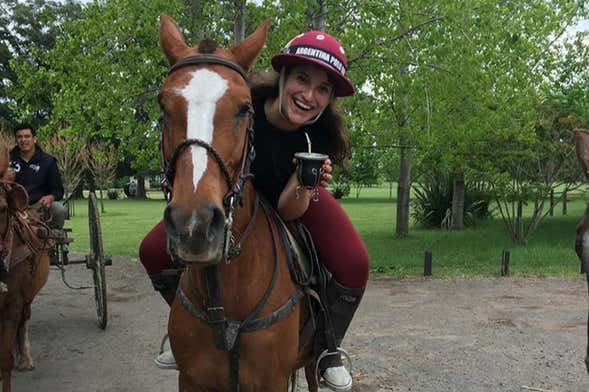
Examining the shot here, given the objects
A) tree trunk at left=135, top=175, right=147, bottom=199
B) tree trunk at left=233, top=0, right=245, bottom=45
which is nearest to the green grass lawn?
tree trunk at left=233, top=0, right=245, bottom=45

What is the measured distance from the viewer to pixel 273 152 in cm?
311

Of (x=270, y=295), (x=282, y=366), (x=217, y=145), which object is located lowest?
(x=282, y=366)

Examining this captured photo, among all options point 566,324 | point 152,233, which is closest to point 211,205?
point 152,233

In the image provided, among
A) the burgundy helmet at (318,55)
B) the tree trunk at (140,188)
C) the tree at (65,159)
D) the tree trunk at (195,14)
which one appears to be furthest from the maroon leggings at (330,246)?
the tree trunk at (140,188)

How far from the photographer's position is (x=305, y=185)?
2.62 m

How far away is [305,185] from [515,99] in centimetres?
1078

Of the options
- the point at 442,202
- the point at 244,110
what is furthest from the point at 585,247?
the point at 442,202

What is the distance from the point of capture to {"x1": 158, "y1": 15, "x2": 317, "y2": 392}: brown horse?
1986 mm

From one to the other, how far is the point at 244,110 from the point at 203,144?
0.95 feet

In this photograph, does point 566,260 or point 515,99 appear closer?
point 515,99

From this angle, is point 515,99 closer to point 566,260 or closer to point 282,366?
point 566,260

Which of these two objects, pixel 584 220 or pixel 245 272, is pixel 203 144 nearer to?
pixel 245 272

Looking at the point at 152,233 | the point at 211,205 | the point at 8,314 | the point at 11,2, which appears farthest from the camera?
the point at 11,2

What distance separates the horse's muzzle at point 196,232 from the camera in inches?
75.3
